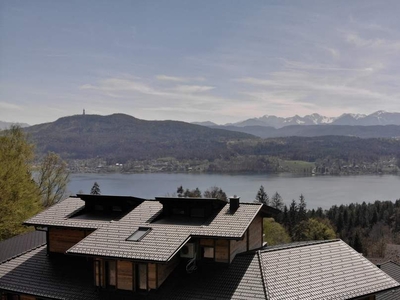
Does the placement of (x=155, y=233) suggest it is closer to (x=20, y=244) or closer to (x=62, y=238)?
(x=62, y=238)

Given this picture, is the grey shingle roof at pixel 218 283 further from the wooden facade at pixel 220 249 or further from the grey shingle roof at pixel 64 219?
the grey shingle roof at pixel 64 219

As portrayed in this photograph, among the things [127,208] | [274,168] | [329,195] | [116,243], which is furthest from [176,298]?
[274,168]

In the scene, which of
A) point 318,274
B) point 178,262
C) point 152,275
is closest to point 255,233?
point 318,274

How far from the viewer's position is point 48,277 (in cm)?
1144

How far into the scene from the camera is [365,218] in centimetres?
5834

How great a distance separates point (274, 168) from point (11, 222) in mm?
155862

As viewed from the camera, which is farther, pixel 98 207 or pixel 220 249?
pixel 98 207

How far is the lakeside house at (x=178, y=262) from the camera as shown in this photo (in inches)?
396

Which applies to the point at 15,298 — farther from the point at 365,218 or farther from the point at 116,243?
the point at 365,218

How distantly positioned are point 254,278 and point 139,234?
3.68m

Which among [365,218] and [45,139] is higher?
[45,139]

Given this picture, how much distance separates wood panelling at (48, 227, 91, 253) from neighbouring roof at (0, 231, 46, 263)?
4.59 ft

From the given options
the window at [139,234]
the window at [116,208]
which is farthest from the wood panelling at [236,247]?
the window at [116,208]

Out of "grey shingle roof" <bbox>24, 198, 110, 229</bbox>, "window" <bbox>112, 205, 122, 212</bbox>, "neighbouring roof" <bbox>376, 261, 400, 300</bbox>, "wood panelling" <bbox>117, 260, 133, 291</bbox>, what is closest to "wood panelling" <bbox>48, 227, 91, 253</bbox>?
"grey shingle roof" <bbox>24, 198, 110, 229</bbox>
